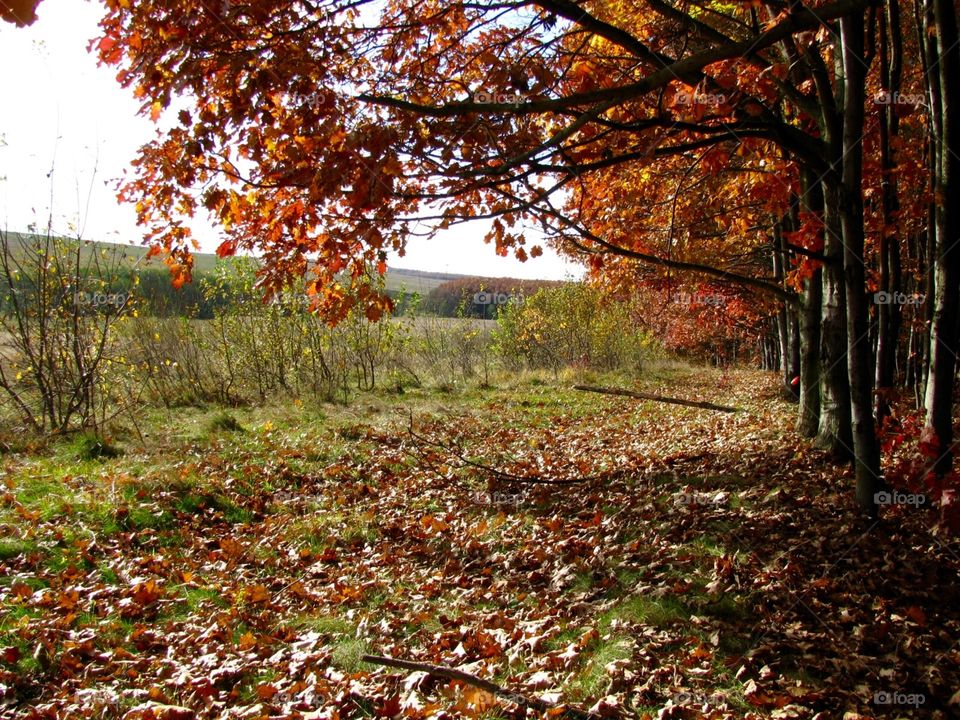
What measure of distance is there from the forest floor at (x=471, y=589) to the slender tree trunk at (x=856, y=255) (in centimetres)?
65

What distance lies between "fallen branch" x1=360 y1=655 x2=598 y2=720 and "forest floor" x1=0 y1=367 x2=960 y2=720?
23 millimetres

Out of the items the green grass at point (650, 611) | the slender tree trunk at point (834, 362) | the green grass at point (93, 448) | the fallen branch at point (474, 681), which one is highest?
the slender tree trunk at point (834, 362)

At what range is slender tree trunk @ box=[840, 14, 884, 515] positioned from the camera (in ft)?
15.3

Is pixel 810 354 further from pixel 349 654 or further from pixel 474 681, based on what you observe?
pixel 349 654

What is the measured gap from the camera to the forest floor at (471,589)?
3496 mm

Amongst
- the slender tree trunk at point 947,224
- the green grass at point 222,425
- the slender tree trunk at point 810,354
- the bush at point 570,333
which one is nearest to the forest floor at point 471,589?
the slender tree trunk at point 810,354

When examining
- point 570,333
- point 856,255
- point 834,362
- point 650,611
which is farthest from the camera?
point 570,333

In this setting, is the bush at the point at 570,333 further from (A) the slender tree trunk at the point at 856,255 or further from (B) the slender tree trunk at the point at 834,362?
(A) the slender tree trunk at the point at 856,255

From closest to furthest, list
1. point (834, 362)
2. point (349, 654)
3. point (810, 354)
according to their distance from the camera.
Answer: point (349, 654)
point (834, 362)
point (810, 354)

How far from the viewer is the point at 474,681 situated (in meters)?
3.58

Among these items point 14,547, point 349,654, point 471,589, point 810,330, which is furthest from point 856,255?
point 14,547

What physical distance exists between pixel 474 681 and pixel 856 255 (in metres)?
4.09

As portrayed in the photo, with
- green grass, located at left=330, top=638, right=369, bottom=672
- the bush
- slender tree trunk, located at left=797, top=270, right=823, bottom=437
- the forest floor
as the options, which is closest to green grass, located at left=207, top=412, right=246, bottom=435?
the forest floor

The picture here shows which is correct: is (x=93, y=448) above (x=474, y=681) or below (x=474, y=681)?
above
